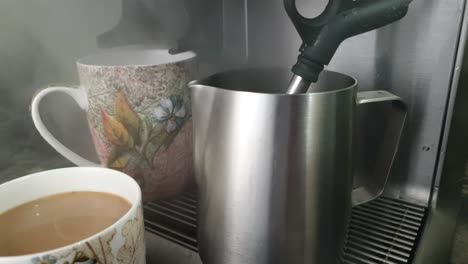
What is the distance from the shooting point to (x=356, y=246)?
1.04 ft

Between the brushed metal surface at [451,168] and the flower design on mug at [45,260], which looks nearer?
the flower design on mug at [45,260]

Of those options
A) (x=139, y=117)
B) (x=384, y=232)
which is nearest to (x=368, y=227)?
(x=384, y=232)

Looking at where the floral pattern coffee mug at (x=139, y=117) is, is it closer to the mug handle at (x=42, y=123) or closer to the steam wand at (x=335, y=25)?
the mug handle at (x=42, y=123)

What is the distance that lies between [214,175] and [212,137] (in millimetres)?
27

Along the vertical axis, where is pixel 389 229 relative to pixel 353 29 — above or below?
below

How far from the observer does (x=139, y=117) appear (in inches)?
13.4

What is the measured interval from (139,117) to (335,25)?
0.17 meters

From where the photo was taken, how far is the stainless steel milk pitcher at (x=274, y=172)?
25cm

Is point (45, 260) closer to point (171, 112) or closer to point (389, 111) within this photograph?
point (171, 112)

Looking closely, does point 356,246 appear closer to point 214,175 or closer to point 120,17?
point 214,175

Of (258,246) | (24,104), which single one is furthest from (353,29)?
(24,104)

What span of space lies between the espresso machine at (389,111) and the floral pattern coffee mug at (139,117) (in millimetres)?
34

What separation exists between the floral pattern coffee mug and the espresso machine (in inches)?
1.4

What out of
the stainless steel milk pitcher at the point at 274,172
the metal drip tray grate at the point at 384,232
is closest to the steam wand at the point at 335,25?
the stainless steel milk pitcher at the point at 274,172
